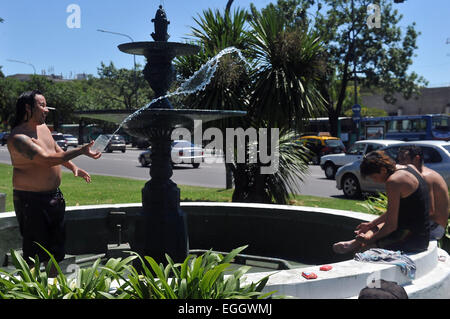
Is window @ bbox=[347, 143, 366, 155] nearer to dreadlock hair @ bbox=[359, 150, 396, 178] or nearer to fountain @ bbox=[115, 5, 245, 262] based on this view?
dreadlock hair @ bbox=[359, 150, 396, 178]

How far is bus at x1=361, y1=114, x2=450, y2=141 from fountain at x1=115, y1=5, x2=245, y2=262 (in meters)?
27.1

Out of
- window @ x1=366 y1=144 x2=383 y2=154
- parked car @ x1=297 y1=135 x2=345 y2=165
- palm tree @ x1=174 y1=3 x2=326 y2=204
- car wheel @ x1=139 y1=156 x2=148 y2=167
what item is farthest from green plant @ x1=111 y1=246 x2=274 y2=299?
parked car @ x1=297 y1=135 x2=345 y2=165

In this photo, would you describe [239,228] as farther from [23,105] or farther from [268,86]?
[268,86]

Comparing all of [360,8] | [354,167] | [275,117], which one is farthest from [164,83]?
[360,8]

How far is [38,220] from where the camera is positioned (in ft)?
12.9

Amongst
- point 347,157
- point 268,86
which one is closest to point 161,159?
point 268,86

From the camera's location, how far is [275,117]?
30.1ft

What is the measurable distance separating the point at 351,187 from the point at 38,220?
10418mm

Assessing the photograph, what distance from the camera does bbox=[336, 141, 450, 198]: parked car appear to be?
11.7 meters

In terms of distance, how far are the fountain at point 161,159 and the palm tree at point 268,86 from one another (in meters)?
4.40

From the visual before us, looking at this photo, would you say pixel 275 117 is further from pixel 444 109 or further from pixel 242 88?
pixel 444 109

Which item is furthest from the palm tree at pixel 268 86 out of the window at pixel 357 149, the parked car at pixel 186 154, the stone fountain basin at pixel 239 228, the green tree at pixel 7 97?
the green tree at pixel 7 97

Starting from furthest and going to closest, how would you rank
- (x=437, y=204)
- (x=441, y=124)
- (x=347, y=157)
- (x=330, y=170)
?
(x=441, y=124), (x=330, y=170), (x=347, y=157), (x=437, y=204)
